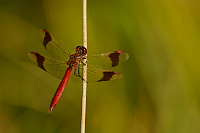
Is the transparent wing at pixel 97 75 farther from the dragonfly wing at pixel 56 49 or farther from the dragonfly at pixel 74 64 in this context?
the dragonfly wing at pixel 56 49

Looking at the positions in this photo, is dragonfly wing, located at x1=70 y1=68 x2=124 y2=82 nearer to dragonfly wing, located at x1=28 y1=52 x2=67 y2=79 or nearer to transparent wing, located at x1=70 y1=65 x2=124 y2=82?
transparent wing, located at x1=70 y1=65 x2=124 y2=82

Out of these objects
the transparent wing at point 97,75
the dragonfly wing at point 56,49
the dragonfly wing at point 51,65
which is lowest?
the transparent wing at point 97,75

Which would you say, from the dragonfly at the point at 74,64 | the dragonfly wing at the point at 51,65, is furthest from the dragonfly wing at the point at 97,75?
the dragonfly wing at the point at 51,65

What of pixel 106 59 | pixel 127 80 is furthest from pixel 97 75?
pixel 127 80

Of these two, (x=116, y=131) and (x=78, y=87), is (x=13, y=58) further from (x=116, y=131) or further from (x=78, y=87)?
(x=116, y=131)

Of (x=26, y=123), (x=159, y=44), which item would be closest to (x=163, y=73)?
(x=159, y=44)
